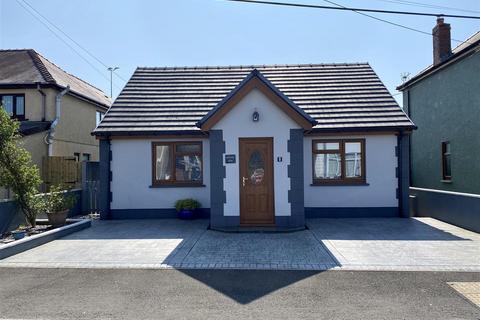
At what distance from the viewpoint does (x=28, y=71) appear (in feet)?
60.3

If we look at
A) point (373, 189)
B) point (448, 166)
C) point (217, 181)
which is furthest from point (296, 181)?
point (448, 166)

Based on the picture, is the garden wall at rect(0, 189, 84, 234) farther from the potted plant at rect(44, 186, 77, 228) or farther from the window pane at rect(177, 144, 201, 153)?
the window pane at rect(177, 144, 201, 153)

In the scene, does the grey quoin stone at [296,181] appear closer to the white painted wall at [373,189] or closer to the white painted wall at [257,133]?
the white painted wall at [257,133]

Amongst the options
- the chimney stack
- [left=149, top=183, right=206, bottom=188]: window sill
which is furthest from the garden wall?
the chimney stack

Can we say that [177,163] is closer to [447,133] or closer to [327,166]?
[327,166]

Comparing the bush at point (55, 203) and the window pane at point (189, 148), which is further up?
the window pane at point (189, 148)

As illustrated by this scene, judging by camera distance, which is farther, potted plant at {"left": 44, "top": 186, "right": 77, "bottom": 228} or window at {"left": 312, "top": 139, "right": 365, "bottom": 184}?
window at {"left": 312, "top": 139, "right": 365, "bottom": 184}

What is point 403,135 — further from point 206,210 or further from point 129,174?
point 129,174

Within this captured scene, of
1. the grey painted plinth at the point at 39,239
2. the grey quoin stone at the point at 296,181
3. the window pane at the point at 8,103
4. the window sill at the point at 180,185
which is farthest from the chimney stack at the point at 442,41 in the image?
the window pane at the point at 8,103

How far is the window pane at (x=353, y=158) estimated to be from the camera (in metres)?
12.3

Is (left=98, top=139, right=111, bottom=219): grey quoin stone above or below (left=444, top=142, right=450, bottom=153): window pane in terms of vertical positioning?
below

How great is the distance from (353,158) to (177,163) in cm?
631

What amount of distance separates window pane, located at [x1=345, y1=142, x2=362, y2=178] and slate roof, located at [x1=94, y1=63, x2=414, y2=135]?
705mm

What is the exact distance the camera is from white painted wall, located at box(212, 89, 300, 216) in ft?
32.9
